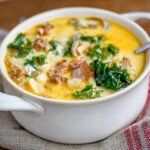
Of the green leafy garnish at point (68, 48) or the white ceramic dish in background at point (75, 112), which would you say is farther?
the green leafy garnish at point (68, 48)

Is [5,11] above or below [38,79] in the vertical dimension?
above

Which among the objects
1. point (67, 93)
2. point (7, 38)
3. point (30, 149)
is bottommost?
point (30, 149)

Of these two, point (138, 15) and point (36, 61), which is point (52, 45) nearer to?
point (36, 61)

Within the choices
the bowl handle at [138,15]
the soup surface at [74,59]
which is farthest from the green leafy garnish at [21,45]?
the bowl handle at [138,15]

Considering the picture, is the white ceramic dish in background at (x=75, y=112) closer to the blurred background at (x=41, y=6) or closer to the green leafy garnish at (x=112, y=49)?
the green leafy garnish at (x=112, y=49)

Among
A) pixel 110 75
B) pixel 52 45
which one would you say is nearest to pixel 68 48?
pixel 52 45

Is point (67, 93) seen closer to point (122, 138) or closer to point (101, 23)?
point (122, 138)

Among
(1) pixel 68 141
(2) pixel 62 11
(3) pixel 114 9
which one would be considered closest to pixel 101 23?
(2) pixel 62 11
